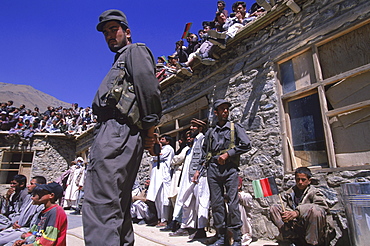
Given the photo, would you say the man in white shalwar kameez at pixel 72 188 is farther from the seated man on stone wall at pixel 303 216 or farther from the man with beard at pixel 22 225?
the seated man on stone wall at pixel 303 216

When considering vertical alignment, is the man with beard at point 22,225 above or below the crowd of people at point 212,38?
below

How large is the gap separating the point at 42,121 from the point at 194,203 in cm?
1485

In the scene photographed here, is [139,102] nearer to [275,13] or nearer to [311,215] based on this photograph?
[311,215]

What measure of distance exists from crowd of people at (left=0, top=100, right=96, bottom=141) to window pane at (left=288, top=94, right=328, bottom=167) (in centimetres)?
1236

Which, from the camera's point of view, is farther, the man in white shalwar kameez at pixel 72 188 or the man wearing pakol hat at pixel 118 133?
the man in white shalwar kameez at pixel 72 188

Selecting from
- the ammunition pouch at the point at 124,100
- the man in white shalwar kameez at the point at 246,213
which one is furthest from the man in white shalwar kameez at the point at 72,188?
the ammunition pouch at the point at 124,100

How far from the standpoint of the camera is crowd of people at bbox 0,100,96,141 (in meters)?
14.7

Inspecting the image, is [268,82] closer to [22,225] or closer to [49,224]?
[49,224]

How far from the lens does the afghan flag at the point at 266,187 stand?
3027mm

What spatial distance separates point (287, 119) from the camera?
4336mm

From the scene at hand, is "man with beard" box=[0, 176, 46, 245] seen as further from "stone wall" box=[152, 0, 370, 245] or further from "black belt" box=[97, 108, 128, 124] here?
"stone wall" box=[152, 0, 370, 245]

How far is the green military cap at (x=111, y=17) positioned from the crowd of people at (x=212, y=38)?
10.7ft

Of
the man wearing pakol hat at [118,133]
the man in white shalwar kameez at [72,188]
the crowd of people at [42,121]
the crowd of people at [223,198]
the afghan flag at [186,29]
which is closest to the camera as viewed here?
the man wearing pakol hat at [118,133]

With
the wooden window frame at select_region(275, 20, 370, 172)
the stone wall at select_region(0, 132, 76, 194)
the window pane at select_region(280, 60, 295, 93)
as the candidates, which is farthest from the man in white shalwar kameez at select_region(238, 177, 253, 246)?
the stone wall at select_region(0, 132, 76, 194)
